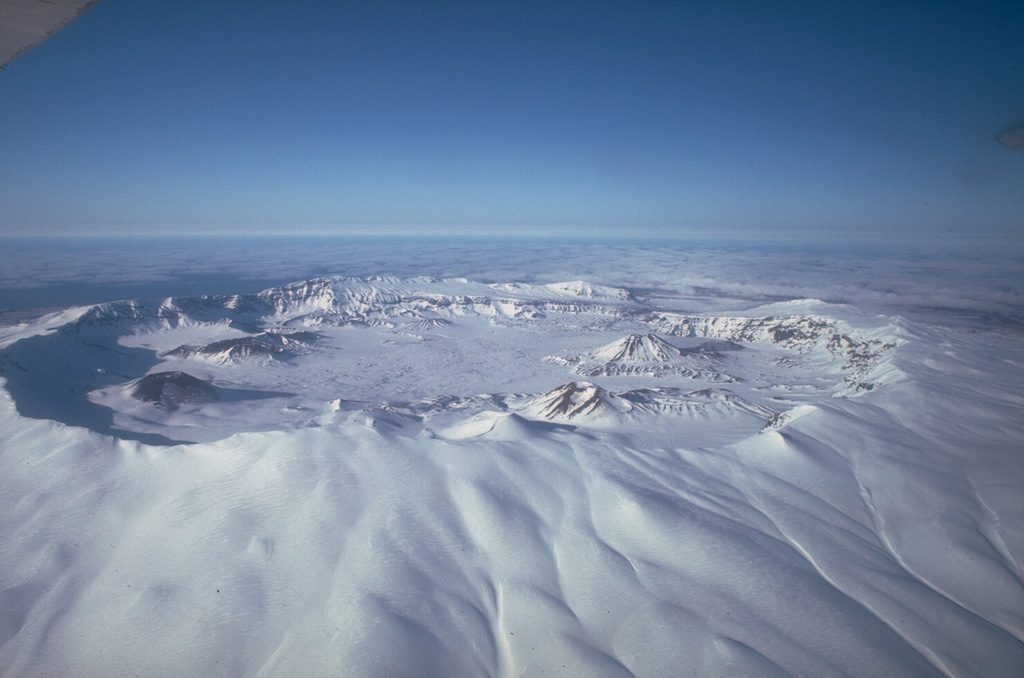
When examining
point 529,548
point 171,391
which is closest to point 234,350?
point 171,391

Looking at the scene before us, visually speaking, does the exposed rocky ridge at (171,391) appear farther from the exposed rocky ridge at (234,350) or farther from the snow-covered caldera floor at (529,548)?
the exposed rocky ridge at (234,350)

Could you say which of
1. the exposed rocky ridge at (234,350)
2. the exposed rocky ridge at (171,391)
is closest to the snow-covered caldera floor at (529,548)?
the exposed rocky ridge at (171,391)

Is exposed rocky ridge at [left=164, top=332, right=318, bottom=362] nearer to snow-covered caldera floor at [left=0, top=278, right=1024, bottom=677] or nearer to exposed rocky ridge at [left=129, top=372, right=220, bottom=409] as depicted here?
exposed rocky ridge at [left=129, top=372, right=220, bottom=409]

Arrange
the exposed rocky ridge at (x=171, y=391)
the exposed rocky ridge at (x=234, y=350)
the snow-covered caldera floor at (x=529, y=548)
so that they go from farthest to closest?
the exposed rocky ridge at (x=234, y=350), the exposed rocky ridge at (x=171, y=391), the snow-covered caldera floor at (x=529, y=548)

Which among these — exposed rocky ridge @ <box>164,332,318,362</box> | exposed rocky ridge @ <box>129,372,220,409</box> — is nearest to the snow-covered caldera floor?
exposed rocky ridge @ <box>129,372,220,409</box>

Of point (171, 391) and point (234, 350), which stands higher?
point (171, 391)

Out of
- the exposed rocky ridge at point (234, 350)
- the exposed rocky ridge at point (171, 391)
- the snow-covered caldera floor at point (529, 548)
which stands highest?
the snow-covered caldera floor at point (529, 548)

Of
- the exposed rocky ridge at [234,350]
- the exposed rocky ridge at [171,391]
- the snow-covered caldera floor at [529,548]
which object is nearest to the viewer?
the snow-covered caldera floor at [529,548]

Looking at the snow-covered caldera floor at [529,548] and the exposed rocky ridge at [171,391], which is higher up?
the snow-covered caldera floor at [529,548]

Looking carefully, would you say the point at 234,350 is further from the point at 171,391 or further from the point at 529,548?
the point at 529,548

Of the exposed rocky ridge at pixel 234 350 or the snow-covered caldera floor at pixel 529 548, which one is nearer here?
the snow-covered caldera floor at pixel 529 548

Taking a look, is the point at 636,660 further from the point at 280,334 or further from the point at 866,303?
the point at 866,303
